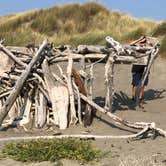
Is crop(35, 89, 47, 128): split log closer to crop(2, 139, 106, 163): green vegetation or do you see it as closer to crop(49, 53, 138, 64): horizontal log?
crop(49, 53, 138, 64): horizontal log

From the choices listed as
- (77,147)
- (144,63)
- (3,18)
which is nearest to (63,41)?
(3,18)

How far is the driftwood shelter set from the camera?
13047 millimetres

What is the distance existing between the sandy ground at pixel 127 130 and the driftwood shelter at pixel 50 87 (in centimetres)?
29

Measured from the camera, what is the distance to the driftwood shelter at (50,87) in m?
13.0

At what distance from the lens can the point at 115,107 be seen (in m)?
15.2

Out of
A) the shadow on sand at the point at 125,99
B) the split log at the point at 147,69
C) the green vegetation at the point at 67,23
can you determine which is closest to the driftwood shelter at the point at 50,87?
the split log at the point at 147,69

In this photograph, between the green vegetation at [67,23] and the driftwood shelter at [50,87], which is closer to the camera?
the driftwood shelter at [50,87]

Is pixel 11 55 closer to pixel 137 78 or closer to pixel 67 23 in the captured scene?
pixel 137 78

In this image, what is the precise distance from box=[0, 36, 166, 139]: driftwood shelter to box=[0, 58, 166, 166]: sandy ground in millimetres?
291

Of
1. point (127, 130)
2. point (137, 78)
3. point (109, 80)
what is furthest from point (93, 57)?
point (137, 78)

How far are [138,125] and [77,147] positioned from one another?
2336 mm

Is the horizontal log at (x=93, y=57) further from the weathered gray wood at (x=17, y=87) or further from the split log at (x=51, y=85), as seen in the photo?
the weathered gray wood at (x=17, y=87)

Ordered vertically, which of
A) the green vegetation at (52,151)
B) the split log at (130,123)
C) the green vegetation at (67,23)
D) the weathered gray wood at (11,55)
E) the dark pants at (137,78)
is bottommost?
the green vegetation at (52,151)

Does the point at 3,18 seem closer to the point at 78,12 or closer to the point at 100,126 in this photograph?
the point at 78,12
